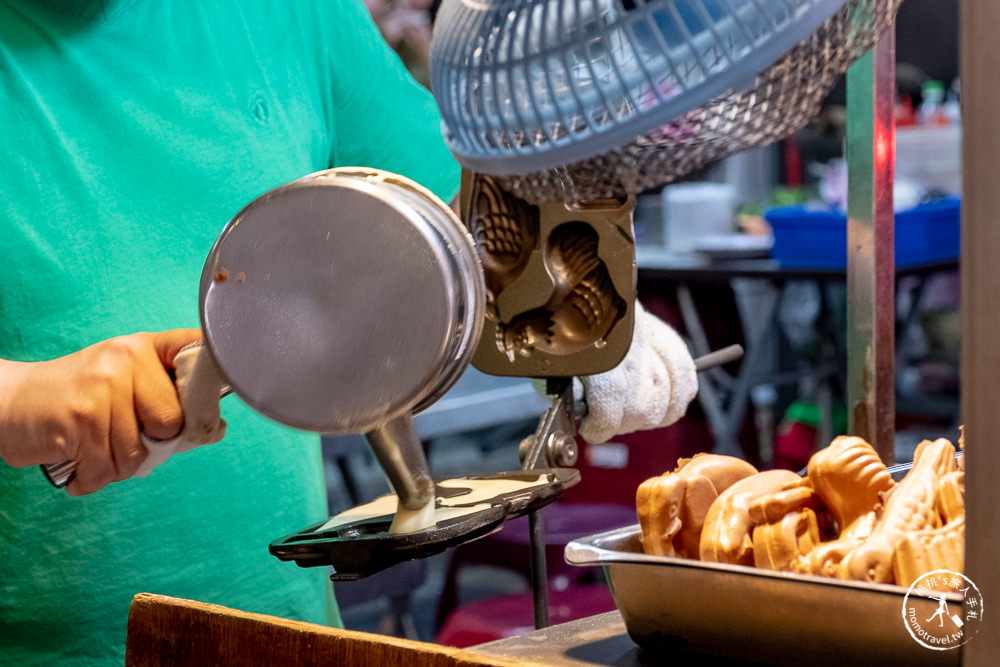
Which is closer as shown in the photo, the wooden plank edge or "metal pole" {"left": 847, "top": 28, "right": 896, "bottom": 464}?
the wooden plank edge

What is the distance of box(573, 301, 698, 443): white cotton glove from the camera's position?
0.96 meters

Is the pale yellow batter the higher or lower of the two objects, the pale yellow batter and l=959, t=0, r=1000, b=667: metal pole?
the lower

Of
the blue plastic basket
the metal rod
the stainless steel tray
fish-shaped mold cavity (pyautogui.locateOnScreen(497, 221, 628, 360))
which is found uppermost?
fish-shaped mold cavity (pyautogui.locateOnScreen(497, 221, 628, 360))

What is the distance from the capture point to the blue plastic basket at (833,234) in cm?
338

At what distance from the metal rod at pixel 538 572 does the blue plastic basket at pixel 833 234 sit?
8.72 ft

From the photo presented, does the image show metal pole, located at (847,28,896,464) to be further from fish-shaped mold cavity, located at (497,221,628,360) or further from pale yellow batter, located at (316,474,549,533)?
pale yellow batter, located at (316,474,549,533)

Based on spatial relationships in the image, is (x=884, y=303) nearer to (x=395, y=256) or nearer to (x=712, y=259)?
(x=395, y=256)

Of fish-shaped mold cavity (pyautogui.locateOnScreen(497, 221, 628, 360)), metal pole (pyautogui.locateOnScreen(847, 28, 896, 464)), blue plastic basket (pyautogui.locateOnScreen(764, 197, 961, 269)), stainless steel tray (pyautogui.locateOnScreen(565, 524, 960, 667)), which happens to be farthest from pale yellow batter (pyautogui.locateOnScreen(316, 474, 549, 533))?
blue plastic basket (pyautogui.locateOnScreen(764, 197, 961, 269))

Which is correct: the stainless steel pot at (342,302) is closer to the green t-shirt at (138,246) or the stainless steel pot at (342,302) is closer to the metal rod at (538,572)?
the metal rod at (538,572)

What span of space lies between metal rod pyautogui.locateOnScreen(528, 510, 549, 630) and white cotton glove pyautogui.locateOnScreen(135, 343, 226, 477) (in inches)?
11.3

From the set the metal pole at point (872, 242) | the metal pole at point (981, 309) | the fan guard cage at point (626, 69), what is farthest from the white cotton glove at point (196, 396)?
the metal pole at point (872, 242)

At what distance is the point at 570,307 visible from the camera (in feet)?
3.00

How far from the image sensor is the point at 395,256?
1.75 ft

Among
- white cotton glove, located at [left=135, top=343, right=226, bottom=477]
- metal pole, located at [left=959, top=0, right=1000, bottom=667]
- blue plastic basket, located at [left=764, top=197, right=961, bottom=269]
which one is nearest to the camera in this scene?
metal pole, located at [left=959, top=0, right=1000, bottom=667]
